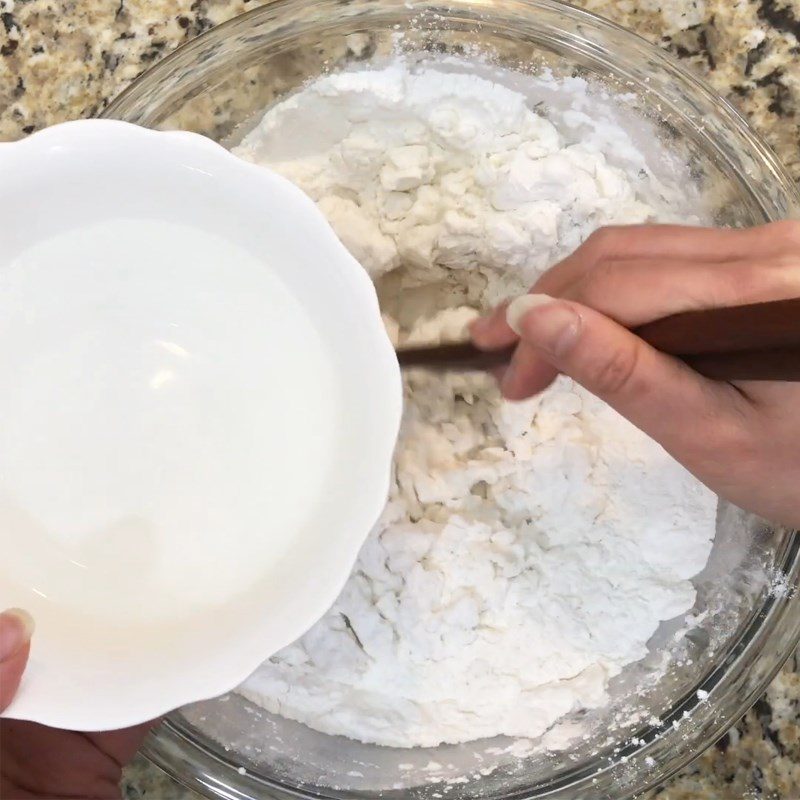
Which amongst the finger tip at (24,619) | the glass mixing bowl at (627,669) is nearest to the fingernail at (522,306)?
the glass mixing bowl at (627,669)

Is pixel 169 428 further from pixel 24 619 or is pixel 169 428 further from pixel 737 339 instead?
pixel 737 339

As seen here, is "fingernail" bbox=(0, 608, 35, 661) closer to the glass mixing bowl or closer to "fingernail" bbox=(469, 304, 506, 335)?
the glass mixing bowl

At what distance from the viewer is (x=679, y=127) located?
70 cm

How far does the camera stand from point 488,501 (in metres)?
0.72

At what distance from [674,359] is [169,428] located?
383 mm

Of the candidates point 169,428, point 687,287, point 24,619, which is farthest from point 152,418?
point 687,287

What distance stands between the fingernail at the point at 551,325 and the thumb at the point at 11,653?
1.35ft

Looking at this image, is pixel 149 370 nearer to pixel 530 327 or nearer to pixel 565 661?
pixel 530 327

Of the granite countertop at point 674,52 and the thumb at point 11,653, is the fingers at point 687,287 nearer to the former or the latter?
the granite countertop at point 674,52

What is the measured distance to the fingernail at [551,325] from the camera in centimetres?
52

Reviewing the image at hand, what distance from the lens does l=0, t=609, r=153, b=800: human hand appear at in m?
0.60

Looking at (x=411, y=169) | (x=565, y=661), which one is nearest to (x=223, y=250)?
(x=411, y=169)

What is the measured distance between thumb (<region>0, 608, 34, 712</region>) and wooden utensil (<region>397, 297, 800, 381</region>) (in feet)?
1.57

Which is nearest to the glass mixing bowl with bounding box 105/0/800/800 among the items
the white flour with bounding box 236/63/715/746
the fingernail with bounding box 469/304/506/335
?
the white flour with bounding box 236/63/715/746
